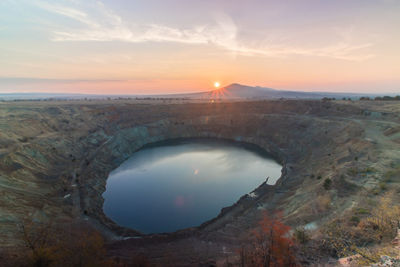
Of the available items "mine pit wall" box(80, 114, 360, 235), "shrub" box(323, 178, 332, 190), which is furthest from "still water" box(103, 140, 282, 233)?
"shrub" box(323, 178, 332, 190)

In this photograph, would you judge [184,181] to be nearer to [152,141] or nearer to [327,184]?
[327,184]

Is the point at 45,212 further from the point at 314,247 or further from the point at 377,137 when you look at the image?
the point at 377,137

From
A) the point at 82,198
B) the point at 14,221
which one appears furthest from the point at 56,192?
the point at 14,221

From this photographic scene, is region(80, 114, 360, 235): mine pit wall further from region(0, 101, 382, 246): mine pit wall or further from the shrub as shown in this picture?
the shrub

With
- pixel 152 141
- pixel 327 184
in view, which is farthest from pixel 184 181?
pixel 152 141

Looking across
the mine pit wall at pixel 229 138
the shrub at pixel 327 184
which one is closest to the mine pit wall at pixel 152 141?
the mine pit wall at pixel 229 138
